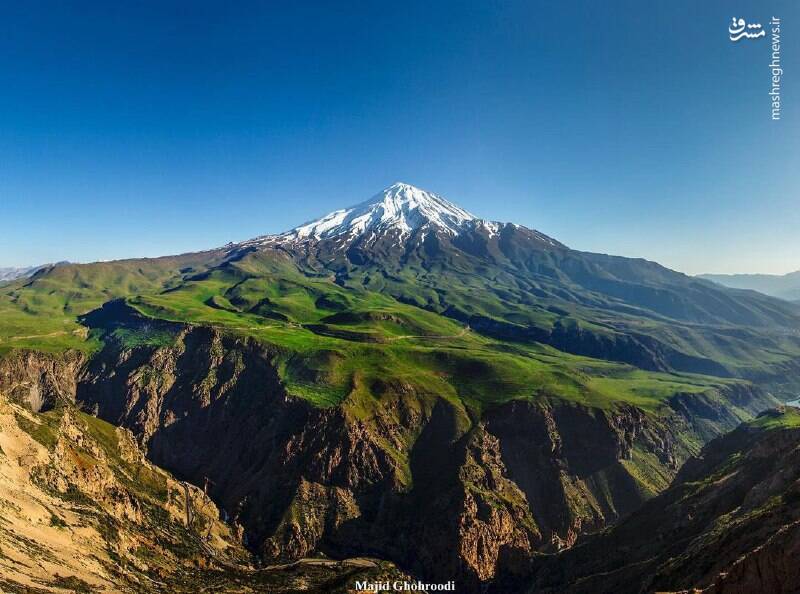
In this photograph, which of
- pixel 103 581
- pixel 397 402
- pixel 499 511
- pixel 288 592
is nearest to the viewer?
pixel 103 581

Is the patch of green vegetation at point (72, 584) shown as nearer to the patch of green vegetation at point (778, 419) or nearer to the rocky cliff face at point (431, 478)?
the rocky cliff face at point (431, 478)

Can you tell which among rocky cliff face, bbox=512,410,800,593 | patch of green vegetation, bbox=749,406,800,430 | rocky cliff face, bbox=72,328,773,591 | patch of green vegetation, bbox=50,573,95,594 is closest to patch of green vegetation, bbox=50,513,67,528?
patch of green vegetation, bbox=50,573,95,594

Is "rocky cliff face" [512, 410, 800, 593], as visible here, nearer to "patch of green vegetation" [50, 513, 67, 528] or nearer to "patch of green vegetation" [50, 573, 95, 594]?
"patch of green vegetation" [50, 573, 95, 594]

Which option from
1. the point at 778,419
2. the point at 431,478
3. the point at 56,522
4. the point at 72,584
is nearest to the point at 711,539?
the point at 431,478

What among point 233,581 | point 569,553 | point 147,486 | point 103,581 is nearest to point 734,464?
point 569,553

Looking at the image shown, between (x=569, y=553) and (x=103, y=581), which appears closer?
(x=103, y=581)

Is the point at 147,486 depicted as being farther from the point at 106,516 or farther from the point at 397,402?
the point at 397,402

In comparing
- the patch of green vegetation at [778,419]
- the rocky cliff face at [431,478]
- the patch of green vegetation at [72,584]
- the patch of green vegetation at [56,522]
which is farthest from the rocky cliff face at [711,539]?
the patch of green vegetation at [56,522]

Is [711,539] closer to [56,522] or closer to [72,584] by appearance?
[72,584]
